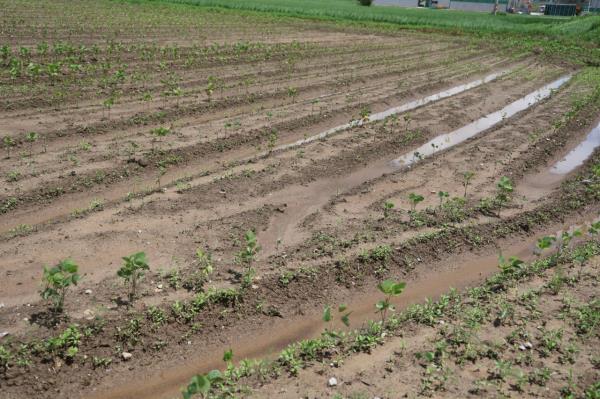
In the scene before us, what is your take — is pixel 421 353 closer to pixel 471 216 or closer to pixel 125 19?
pixel 471 216

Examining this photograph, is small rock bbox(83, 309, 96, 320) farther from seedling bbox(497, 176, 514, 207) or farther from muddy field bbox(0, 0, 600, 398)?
seedling bbox(497, 176, 514, 207)

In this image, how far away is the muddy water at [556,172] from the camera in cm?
966

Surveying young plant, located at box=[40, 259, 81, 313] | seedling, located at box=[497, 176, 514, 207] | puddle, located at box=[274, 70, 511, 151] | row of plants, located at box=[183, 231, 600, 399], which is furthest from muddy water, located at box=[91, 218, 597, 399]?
puddle, located at box=[274, 70, 511, 151]

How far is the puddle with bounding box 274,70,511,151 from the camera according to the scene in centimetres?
1152

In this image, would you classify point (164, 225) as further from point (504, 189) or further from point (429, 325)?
point (504, 189)

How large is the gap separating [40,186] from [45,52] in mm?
10709

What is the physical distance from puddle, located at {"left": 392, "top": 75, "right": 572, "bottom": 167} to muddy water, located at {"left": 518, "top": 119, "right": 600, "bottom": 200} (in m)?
2.08

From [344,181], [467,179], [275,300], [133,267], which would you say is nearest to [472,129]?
[467,179]

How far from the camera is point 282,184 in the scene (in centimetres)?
901

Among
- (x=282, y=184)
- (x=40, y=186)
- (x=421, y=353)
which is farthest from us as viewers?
(x=282, y=184)

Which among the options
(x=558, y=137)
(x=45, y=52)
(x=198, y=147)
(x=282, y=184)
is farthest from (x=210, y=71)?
(x=558, y=137)

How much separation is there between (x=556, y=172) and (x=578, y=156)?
150 centimetres

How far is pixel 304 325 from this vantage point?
18.9 ft

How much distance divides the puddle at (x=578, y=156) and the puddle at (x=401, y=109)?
431 centimetres
